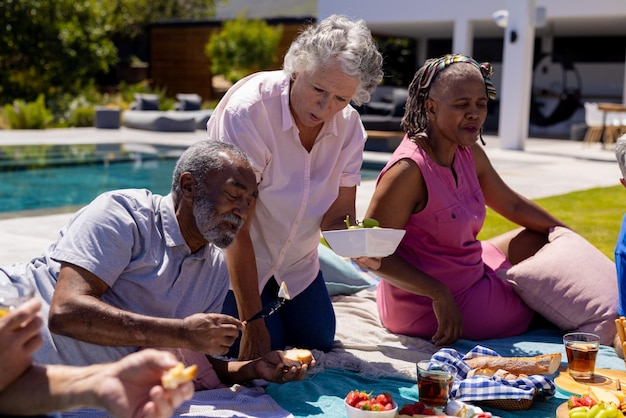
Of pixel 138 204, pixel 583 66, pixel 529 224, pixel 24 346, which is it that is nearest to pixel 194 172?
pixel 138 204

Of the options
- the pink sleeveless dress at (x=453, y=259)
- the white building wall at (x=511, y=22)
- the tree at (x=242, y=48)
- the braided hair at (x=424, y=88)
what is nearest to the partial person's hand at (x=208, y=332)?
the pink sleeveless dress at (x=453, y=259)

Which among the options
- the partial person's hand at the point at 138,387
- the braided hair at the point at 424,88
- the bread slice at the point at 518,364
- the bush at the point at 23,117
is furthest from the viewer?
the bush at the point at 23,117

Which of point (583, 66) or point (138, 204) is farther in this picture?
point (583, 66)

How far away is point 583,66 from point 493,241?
23.1 metres

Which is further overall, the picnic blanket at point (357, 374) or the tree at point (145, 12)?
the tree at point (145, 12)

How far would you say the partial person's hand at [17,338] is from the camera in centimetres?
159

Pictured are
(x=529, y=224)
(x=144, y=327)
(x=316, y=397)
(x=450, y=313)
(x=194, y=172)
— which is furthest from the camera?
(x=529, y=224)

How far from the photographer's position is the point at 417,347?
4.00 metres

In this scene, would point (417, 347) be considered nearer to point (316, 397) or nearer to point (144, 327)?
point (316, 397)

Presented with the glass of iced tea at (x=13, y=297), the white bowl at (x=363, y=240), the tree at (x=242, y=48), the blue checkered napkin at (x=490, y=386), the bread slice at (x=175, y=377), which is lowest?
the blue checkered napkin at (x=490, y=386)

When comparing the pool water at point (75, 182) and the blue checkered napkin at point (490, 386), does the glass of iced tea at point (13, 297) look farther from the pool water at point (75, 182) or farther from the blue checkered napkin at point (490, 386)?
the pool water at point (75, 182)

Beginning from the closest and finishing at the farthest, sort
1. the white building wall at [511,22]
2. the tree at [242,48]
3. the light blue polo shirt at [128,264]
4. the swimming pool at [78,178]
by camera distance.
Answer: the light blue polo shirt at [128,264], the swimming pool at [78,178], the white building wall at [511,22], the tree at [242,48]

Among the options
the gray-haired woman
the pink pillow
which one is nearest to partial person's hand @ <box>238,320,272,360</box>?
the gray-haired woman

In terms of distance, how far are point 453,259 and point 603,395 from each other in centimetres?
133
